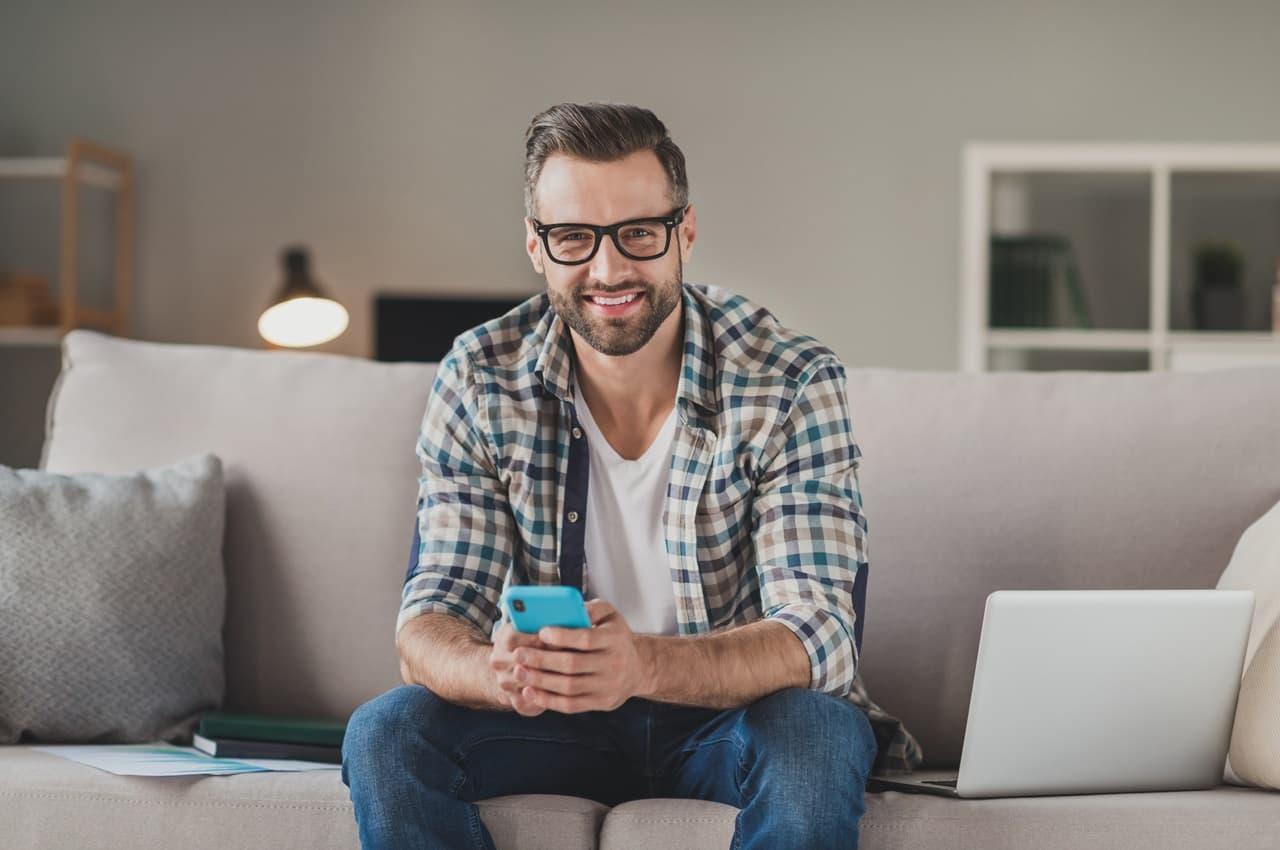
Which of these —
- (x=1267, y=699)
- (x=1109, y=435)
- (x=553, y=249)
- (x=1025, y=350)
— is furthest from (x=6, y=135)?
(x=1267, y=699)

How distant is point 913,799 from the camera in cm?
144

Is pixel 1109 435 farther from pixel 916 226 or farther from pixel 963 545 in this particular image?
pixel 916 226

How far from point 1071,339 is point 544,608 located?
390cm

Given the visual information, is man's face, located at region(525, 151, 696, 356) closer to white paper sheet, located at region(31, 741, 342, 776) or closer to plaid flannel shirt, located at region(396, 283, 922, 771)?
plaid flannel shirt, located at region(396, 283, 922, 771)

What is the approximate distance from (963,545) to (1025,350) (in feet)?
10.6

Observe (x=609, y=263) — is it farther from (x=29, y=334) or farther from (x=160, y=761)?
(x=29, y=334)

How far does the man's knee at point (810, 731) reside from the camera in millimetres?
1345

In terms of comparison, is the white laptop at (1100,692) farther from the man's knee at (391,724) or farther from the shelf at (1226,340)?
the shelf at (1226,340)

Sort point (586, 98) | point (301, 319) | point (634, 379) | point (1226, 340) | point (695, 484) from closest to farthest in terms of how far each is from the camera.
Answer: point (695, 484)
point (634, 379)
point (301, 319)
point (1226, 340)
point (586, 98)

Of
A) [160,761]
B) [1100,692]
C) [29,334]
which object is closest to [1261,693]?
[1100,692]

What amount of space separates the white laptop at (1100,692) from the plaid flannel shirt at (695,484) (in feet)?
0.61

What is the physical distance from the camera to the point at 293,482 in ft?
6.52

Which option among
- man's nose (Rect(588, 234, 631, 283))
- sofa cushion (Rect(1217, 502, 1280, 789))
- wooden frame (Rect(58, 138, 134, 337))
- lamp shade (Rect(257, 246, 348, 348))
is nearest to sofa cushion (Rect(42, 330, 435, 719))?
man's nose (Rect(588, 234, 631, 283))

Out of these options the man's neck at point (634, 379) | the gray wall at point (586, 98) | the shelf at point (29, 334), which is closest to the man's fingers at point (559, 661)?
the man's neck at point (634, 379)
